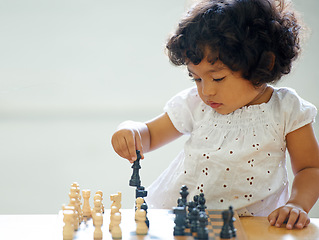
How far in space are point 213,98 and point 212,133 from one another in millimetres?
137

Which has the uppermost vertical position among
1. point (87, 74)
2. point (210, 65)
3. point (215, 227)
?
point (87, 74)

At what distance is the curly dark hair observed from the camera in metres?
1.15

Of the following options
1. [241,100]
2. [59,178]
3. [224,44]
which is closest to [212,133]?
[241,100]

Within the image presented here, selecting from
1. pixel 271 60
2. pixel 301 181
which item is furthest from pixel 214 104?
pixel 301 181

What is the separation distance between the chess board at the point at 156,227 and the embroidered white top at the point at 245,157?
18 cm

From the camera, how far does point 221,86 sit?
117cm

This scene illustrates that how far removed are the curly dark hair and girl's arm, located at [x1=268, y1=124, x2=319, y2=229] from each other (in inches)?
6.7

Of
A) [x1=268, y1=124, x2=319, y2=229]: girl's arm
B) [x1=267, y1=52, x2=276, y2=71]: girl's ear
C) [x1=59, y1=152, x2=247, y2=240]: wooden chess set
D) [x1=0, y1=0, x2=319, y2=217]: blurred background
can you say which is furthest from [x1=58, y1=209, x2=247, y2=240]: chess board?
[x1=0, y1=0, x2=319, y2=217]: blurred background

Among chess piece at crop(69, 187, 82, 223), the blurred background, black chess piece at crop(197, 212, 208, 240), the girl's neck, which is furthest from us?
the blurred background

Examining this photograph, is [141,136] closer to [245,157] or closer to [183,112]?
[183,112]

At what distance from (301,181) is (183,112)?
391 millimetres

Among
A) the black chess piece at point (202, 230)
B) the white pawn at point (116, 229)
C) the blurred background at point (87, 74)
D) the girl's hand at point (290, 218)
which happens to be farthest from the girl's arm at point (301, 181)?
the blurred background at point (87, 74)

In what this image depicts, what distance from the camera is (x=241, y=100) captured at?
122 cm

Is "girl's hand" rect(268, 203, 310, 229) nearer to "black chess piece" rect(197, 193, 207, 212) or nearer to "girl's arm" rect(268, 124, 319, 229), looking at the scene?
"girl's arm" rect(268, 124, 319, 229)
